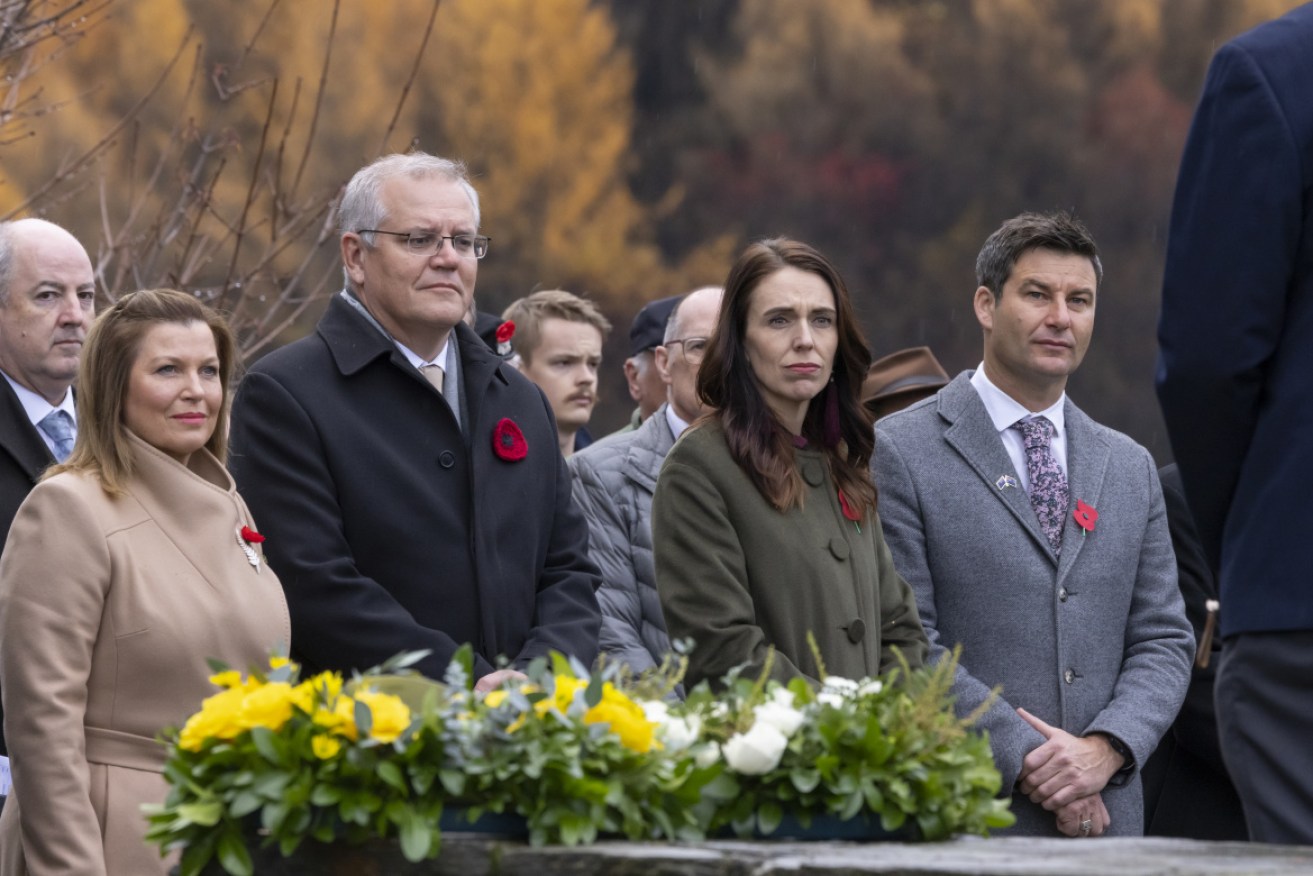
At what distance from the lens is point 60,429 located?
521 cm

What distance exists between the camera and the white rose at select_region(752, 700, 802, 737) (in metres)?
3.13

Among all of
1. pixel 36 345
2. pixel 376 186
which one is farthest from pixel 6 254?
pixel 376 186

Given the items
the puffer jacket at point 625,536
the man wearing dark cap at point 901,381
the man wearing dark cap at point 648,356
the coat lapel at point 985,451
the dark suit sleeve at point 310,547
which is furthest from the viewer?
the man wearing dark cap at point 648,356

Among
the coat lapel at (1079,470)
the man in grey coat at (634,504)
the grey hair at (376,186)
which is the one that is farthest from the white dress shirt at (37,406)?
the coat lapel at (1079,470)

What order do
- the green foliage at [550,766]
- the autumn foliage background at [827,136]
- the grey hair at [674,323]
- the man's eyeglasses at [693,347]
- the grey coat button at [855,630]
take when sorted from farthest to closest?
1. the autumn foliage background at [827,136]
2. the grey hair at [674,323]
3. the man's eyeglasses at [693,347]
4. the grey coat button at [855,630]
5. the green foliage at [550,766]

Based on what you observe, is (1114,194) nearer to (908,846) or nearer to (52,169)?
(52,169)

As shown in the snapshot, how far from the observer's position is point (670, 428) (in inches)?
244

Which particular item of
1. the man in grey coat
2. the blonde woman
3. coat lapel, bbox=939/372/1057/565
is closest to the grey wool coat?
coat lapel, bbox=939/372/1057/565

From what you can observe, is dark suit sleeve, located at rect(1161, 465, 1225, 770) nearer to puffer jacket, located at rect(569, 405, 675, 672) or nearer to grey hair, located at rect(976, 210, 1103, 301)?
grey hair, located at rect(976, 210, 1103, 301)

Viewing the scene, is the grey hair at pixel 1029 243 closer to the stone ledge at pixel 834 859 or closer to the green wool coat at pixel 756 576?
the green wool coat at pixel 756 576

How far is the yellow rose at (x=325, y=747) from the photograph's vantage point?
304 centimetres

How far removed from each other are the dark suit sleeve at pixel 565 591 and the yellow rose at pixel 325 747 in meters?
1.61

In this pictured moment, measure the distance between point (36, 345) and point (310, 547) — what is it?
3.86 ft

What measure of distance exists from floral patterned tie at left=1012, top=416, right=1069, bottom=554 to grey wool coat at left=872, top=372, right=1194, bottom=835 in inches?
1.5
